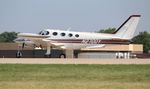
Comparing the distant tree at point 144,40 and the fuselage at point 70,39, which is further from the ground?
the fuselage at point 70,39

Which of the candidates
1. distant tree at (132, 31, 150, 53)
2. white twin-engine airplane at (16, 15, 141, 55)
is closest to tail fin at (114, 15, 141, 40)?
white twin-engine airplane at (16, 15, 141, 55)

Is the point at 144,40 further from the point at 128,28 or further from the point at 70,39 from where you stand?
the point at 70,39

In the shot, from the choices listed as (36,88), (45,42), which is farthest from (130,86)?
(45,42)

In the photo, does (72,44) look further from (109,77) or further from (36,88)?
(36,88)

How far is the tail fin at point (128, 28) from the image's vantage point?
58.7m

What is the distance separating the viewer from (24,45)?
183 ft

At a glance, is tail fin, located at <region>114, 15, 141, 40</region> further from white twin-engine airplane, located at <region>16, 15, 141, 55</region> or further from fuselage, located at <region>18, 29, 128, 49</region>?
fuselage, located at <region>18, 29, 128, 49</region>

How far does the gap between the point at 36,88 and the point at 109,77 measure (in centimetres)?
619

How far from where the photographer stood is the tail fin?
58.7 m

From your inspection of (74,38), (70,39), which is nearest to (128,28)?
(74,38)

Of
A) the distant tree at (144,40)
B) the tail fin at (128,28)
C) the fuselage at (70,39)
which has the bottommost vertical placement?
the distant tree at (144,40)

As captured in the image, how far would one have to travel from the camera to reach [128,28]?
60.0m

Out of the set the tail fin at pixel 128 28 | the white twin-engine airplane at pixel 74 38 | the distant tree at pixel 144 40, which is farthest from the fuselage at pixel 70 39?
the distant tree at pixel 144 40

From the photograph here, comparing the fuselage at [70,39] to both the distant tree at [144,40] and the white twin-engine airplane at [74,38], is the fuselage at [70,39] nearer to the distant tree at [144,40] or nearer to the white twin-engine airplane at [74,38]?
the white twin-engine airplane at [74,38]
